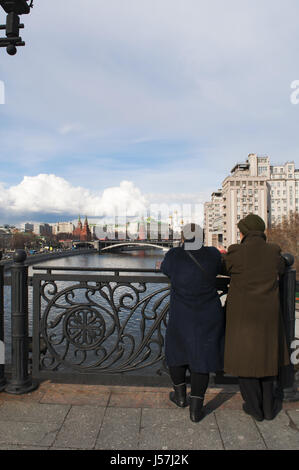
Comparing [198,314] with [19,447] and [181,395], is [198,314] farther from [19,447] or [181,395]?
[19,447]

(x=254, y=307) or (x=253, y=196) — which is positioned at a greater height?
(x=253, y=196)

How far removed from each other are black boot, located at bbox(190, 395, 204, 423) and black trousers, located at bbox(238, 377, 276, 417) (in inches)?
15.2

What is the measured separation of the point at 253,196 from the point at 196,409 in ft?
299

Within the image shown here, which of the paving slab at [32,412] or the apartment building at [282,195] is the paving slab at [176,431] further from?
the apartment building at [282,195]

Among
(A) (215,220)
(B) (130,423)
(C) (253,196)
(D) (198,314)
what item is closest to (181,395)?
(B) (130,423)

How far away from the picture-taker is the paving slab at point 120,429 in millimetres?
2332

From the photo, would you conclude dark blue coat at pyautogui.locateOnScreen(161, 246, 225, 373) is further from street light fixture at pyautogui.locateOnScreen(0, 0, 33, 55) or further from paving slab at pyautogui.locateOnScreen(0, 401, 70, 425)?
street light fixture at pyautogui.locateOnScreen(0, 0, 33, 55)

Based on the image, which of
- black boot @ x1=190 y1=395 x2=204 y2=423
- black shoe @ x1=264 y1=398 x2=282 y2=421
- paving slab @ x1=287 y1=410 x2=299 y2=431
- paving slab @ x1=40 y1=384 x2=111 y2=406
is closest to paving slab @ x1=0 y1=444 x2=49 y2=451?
paving slab @ x1=40 y1=384 x2=111 y2=406

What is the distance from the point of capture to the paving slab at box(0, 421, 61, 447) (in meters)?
2.34

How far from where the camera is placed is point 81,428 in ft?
8.27

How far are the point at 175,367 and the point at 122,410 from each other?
59 centimetres

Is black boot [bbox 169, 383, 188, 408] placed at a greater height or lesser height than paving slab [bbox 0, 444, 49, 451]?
greater

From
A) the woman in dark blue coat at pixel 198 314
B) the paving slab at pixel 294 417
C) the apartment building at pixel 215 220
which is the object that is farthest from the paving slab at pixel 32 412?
the apartment building at pixel 215 220
